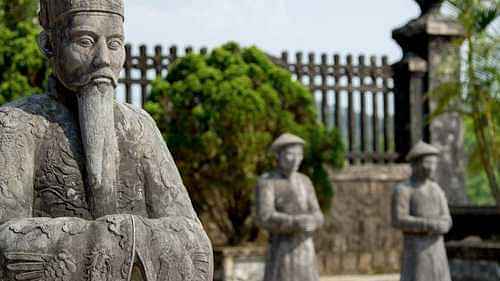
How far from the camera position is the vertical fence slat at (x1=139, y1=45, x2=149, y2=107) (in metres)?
13.4

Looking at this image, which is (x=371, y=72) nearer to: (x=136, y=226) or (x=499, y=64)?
(x=499, y=64)

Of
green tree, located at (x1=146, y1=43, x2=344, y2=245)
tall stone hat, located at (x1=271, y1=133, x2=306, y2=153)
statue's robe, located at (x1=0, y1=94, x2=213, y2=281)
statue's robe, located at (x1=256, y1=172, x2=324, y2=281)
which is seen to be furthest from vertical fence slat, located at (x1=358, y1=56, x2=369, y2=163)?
statue's robe, located at (x1=0, y1=94, x2=213, y2=281)

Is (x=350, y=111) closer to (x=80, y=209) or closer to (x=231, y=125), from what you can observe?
(x=231, y=125)

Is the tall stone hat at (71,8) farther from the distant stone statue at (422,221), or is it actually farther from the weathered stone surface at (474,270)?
the weathered stone surface at (474,270)

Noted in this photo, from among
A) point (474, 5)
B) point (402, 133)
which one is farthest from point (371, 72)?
point (474, 5)

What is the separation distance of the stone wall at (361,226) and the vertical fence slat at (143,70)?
322cm

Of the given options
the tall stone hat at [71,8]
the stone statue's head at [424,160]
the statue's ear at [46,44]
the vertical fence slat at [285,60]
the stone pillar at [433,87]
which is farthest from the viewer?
the stone pillar at [433,87]

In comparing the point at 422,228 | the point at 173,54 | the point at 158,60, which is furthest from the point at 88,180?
the point at 173,54

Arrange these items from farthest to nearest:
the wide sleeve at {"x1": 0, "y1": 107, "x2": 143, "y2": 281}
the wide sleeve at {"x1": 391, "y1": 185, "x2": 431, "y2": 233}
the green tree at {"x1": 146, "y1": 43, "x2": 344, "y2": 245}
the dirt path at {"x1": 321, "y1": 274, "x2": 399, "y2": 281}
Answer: the dirt path at {"x1": 321, "y1": 274, "x2": 399, "y2": 281} → the green tree at {"x1": 146, "y1": 43, "x2": 344, "y2": 245} → the wide sleeve at {"x1": 391, "y1": 185, "x2": 431, "y2": 233} → the wide sleeve at {"x1": 0, "y1": 107, "x2": 143, "y2": 281}

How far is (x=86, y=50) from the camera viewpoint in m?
3.23

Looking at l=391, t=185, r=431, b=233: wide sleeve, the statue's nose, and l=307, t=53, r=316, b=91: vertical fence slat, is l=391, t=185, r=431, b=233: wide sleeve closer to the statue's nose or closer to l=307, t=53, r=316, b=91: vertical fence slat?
l=307, t=53, r=316, b=91: vertical fence slat

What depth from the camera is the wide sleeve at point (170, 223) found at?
10.1 ft

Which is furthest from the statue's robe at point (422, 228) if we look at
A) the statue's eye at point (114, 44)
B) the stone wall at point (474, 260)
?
the statue's eye at point (114, 44)

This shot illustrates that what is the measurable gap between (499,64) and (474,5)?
0.94 m
